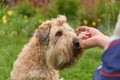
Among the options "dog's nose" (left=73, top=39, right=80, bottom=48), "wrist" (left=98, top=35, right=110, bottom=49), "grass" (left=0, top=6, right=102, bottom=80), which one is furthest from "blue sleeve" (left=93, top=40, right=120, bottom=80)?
"grass" (left=0, top=6, right=102, bottom=80)

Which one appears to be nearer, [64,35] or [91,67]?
[64,35]

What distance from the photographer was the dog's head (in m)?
3.97

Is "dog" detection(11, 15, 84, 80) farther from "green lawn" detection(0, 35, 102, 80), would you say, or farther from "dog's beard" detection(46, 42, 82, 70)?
"green lawn" detection(0, 35, 102, 80)

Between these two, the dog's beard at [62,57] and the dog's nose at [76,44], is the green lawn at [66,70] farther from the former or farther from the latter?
the dog's nose at [76,44]

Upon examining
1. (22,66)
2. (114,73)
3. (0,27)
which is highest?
(0,27)

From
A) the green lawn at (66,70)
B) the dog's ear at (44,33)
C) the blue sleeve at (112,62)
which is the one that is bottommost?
the blue sleeve at (112,62)

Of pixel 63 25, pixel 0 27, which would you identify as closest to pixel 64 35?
pixel 63 25

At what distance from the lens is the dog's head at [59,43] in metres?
3.97

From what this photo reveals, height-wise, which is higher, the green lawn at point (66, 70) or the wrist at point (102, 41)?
the green lawn at point (66, 70)

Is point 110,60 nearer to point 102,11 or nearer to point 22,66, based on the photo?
point 22,66

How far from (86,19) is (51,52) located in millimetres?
4680

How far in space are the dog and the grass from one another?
0.80 metres

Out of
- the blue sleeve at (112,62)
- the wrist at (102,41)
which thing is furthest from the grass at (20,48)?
the blue sleeve at (112,62)

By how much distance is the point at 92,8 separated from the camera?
9164 millimetres
